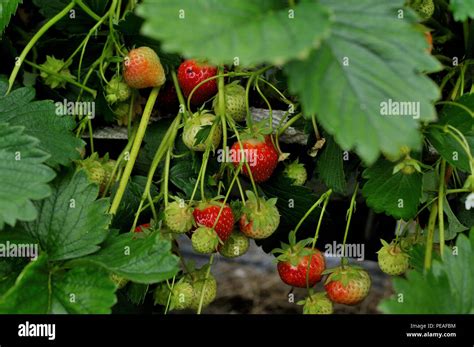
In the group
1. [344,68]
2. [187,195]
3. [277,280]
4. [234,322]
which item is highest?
[344,68]

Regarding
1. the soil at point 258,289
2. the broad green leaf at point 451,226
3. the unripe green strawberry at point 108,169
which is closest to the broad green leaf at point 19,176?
the unripe green strawberry at point 108,169

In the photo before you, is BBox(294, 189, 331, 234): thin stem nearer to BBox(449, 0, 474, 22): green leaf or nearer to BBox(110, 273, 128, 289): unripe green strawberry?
BBox(110, 273, 128, 289): unripe green strawberry

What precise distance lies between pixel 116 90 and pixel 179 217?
26 cm

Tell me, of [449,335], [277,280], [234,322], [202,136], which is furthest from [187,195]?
[277,280]

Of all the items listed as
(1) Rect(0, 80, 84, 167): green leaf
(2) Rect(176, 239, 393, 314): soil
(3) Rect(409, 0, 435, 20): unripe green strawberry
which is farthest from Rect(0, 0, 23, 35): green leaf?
(2) Rect(176, 239, 393, 314): soil

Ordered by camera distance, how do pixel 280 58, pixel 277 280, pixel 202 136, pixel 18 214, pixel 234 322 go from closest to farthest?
pixel 280 58, pixel 18 214, pixel 234 322, pixel 202 136, pixel 277 280

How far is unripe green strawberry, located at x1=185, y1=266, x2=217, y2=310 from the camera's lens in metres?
1.07

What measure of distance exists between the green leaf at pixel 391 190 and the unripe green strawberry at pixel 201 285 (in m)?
0.25

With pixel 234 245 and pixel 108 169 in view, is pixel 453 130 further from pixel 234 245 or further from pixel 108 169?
pixel 108 169

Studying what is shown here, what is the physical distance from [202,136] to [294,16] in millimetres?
401

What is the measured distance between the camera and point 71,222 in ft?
3.18

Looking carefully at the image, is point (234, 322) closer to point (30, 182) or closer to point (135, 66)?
point (30, 182)

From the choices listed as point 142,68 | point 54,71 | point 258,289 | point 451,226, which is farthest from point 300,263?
point 258,289

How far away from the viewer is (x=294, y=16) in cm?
67
